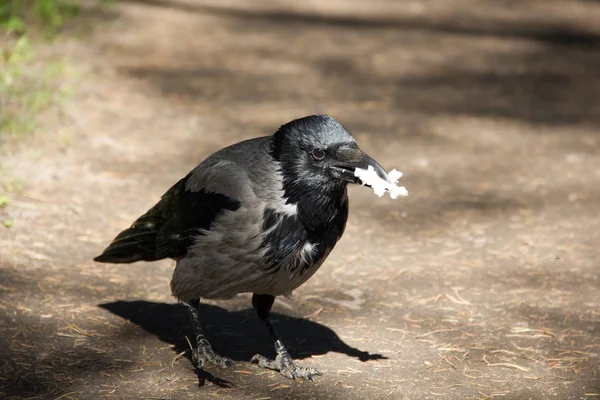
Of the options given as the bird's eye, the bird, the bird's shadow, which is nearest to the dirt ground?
the bird's shadow

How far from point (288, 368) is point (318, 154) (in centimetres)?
114

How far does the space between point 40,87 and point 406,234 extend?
398 cm

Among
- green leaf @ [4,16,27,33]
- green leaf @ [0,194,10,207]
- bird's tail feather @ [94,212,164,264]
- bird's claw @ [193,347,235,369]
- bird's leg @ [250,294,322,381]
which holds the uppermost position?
green leaf @ [4,16,27,33]

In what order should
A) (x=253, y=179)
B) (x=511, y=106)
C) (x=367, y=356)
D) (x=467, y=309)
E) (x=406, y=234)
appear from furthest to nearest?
(x=511, y=106)
(x=406, y=234)
(x=467, y=309)
(x=367, y=356)
(x=253, y=179)

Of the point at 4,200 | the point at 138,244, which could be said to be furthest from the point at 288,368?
the point at 4,200

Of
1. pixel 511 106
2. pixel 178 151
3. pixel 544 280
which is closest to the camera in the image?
pixel 544 280

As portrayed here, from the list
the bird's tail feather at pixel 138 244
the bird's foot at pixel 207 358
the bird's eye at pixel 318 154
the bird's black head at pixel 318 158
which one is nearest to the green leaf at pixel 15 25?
the bird's tail feather at pixel 138 244

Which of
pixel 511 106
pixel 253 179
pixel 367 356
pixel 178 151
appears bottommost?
pixel 367 356

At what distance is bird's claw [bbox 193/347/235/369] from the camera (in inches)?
173

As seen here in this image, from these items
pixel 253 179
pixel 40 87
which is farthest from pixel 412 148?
pixel 253 179

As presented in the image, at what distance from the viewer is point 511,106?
946 centimetres

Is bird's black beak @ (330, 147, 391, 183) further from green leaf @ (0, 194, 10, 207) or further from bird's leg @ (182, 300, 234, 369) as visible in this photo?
green leaf @ (0, 194, 10, 207)

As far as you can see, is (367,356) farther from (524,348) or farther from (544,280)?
(544,280)

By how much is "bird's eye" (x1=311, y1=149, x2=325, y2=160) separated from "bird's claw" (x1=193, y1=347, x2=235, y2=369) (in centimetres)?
117
